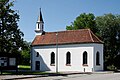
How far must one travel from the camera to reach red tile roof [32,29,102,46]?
184ft

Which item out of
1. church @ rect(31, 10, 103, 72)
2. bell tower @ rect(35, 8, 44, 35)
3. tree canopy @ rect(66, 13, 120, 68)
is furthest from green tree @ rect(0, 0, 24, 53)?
tree canopy @ rect(66, 13, 120, 68)

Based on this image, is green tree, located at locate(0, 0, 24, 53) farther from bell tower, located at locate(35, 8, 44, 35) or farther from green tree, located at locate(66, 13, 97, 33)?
green tree, located at locate(66, 13, 97, 33)

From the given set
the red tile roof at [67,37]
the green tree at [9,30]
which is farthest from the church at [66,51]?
the green tree at [9,30]

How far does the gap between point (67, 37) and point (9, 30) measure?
54.4ft

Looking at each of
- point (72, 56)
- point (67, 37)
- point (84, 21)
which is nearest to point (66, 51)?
point (72, 56)

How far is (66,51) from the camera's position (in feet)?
190

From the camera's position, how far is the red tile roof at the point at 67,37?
184 feet

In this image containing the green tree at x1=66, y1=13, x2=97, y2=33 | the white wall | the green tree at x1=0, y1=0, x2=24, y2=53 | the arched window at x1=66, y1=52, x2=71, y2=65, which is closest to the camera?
the green tree at x1=0, y1=0, x2=24, y2=53

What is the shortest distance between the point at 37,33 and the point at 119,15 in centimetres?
2109

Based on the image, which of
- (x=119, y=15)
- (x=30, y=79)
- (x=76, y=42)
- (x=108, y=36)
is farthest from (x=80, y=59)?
(x=30, y=79)

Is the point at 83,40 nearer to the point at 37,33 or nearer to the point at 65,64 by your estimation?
the point at 65,64

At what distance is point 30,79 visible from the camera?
3097 cm

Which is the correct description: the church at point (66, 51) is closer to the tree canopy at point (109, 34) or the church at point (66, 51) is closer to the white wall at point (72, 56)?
the white wall at point (72, 56)

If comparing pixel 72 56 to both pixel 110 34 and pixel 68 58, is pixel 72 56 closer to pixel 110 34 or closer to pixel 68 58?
pixel 68 58
